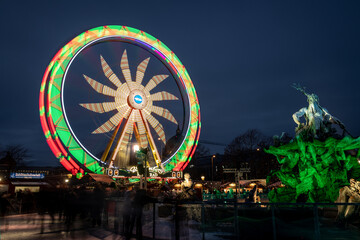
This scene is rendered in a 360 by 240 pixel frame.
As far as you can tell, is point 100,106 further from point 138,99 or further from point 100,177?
point 100,177

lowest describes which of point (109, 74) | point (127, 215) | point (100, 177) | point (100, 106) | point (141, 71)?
point (127, 215)

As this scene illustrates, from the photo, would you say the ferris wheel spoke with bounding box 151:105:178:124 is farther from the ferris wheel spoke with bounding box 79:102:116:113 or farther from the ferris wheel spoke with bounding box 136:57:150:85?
the ferris wheel spoke with bounding box 79:102:116:113

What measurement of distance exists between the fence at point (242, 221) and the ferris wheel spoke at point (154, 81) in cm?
2064

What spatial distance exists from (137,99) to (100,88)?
4123 mm

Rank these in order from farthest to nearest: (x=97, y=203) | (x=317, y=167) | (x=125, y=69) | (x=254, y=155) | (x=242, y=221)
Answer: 1. (x=254, y=155)
2. (x=125, y=69)
3. (x=317, y=167)
4. (x=97, y=203)
5. (x=242, y=221)

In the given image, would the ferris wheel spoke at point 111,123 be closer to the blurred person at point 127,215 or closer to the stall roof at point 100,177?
the stall roof at point 100,177

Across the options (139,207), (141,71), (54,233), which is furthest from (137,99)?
(139,207)

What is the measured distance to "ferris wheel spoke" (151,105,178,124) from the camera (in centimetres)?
2844

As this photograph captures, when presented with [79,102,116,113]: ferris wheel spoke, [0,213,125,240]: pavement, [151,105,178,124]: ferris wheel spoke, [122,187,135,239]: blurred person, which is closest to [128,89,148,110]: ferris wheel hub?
[151,105,178,124]: ferris wheel spoke

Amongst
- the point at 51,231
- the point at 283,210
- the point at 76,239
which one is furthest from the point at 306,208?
the point at 51,231

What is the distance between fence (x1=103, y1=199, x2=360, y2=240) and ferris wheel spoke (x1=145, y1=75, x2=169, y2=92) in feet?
67.7

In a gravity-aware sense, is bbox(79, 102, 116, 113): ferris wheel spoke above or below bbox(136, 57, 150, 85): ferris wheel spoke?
below

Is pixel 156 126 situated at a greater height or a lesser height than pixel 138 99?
lesser

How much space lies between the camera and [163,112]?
94.4 ft
